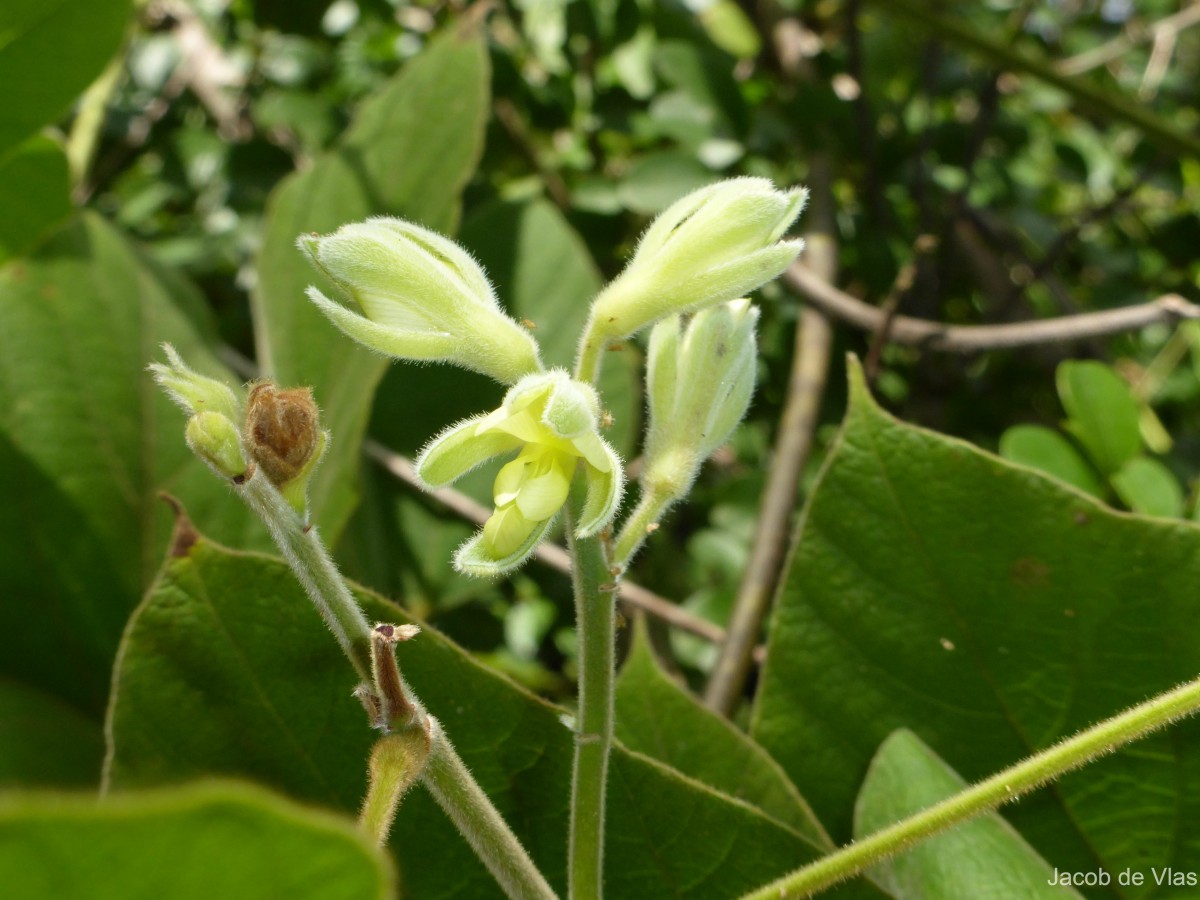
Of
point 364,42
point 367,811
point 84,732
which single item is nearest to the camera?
point 367,811

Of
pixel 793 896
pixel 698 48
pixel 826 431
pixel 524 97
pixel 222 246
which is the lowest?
pixel 826 431

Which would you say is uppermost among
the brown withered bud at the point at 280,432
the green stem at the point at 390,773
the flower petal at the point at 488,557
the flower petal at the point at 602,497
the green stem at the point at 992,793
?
the brown withered bud at the point at 280,432

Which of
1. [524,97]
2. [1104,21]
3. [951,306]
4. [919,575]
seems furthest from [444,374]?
[1104,21]

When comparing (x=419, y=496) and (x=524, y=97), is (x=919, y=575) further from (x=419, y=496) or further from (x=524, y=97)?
(x=524, y=97)

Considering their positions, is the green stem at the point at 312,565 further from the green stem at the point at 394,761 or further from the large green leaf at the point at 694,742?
the large green leaf at the point at 694,742

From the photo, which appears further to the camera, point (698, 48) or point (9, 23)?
point (698, 48)

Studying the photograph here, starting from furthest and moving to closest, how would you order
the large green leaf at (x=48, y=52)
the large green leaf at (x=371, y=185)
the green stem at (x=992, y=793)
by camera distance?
the large green leaf at (x=371, y=185) < the large green leaf at (x=48, y=52) < the green stem at (x=992, y=793)

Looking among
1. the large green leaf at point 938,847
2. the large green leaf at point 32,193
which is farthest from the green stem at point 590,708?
the large green leaf at point 32,193

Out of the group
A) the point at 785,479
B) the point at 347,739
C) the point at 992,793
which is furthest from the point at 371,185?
the point at 992,793
